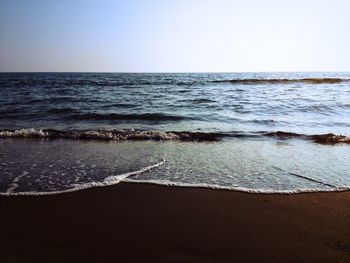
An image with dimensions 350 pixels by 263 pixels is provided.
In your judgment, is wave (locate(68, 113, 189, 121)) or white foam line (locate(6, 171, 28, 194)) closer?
white foam line (locate(6, 171, 28, 194))

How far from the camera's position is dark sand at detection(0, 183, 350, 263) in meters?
2.73

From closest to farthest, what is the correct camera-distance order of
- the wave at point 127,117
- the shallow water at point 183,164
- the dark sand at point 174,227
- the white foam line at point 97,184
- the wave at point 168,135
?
the dark sand at point 174,227 → the white foam line at point 97,184 → the shallow water at point 183,164 → the wave at point 168,135 → the wave at point 127,117

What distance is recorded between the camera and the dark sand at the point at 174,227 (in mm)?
2730

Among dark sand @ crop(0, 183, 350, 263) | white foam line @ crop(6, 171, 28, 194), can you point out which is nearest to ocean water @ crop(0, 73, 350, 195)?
white foam line @ crop(6, 171, 28, 194)

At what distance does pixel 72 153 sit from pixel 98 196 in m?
3.02

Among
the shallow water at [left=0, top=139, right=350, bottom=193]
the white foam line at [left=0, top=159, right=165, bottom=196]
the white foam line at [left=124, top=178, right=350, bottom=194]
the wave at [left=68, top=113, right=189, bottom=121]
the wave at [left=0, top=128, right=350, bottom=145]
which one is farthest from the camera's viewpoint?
the wave at [left=68, top=113, right=189, bottom=121]

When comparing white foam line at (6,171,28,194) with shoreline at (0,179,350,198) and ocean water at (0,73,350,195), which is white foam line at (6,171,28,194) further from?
shoreline at (0,179,350,198)

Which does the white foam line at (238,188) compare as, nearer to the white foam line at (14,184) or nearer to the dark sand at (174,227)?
the dark sand at (174,227)

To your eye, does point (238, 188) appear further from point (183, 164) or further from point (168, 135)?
point (168, 135)

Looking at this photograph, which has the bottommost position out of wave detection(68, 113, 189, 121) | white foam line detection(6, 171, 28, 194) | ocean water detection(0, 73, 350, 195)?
white foam line detection(6, 171, 28, 194)

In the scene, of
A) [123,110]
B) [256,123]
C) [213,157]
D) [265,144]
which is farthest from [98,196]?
[123,110]

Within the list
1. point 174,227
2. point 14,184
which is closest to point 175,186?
point 174,227

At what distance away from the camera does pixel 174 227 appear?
326 cm

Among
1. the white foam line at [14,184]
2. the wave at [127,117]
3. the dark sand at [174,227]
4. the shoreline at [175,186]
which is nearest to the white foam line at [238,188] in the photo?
the shoreline at [175,186]
